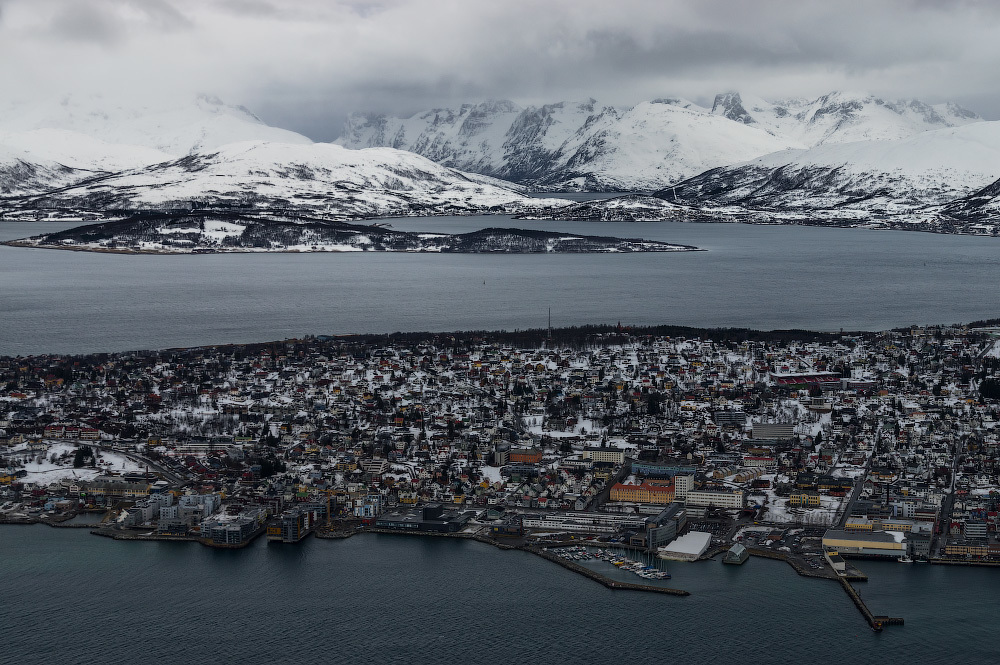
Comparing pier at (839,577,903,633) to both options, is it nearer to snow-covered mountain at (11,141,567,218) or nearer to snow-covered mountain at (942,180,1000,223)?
snow-covered mountain at (11,141,567,218)

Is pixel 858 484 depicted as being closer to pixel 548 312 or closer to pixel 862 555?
pixel 862 555

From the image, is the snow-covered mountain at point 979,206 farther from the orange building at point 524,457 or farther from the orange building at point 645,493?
the orange building at point 645,493

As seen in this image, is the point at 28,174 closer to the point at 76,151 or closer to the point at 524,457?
the point at 76,151

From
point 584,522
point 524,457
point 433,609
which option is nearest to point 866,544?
point 584,522

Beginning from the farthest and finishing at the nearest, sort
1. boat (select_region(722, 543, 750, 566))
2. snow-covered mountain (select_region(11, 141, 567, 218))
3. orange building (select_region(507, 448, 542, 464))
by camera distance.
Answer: snow-covered mountain (select_region(11, 141, 567, 218)) < orange building (select_region(507, 448, 542, 464)) < boat (select_region(722, 543, 750, 566))

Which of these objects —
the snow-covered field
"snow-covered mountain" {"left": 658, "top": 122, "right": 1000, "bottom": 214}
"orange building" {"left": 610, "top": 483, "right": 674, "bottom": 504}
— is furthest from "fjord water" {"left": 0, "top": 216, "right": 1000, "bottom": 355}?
"snow-covered mountain" {"left": 658, "top": 122, "right": 1000, "bottom": 214}
